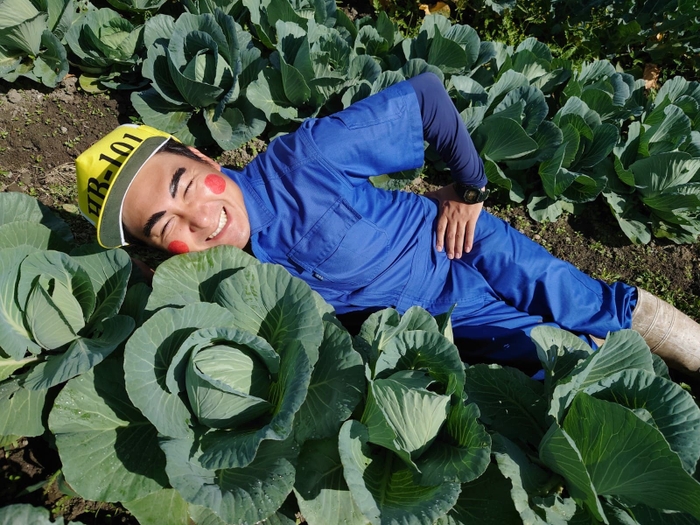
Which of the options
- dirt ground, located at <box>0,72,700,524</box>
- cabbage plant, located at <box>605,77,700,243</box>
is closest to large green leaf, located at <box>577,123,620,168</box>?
cabbage plant, located at <box>605,77,700,243</box>

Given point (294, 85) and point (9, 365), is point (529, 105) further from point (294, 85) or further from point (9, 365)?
point (9, 365)

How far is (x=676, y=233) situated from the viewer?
11.4ft

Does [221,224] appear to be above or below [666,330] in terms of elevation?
above

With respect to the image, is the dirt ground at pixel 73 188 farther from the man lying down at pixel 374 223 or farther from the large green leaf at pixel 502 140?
the man lying down at pixel 374 223

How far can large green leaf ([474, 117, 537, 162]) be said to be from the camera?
3180mm

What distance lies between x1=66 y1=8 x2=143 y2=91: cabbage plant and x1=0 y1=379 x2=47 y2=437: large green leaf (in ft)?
7.46

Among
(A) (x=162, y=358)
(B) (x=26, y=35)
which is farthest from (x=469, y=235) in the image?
(B) (x=26, y=35)

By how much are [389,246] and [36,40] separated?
269 cm

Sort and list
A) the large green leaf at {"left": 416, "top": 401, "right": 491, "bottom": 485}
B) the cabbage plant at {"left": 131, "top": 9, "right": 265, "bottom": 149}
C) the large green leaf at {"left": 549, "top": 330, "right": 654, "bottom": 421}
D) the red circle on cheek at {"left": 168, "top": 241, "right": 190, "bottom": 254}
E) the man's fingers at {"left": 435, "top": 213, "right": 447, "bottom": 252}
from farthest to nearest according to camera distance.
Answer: the cabbage plant at {"left": 131, "top": 9, "right": 265, "bottom": 149}
the man's fingers at {"left": 435, "top": 213, "right": 447, "bottom": 252}
the red circle on cheek at {"left": 168, "top": 241, "right": 190, "bottom": 254}
the large green leaf at {"left": 549, "top": 330, "right": 654, "bottom": 421}
the large green leaf at {"left": 416, "top": 401, "right": 491, "bottom": 485}

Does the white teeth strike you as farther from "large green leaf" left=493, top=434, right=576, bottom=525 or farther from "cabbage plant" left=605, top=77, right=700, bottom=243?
"cabbage plant" left=605, top=77, right=700, bottom=243

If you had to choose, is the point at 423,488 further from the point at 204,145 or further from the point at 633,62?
the point at 633,62

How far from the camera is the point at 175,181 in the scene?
→ 1.99m

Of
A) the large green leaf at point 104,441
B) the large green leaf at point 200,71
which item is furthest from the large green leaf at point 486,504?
the large green leaf at point 200,71

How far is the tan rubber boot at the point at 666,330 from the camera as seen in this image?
8.58ft
